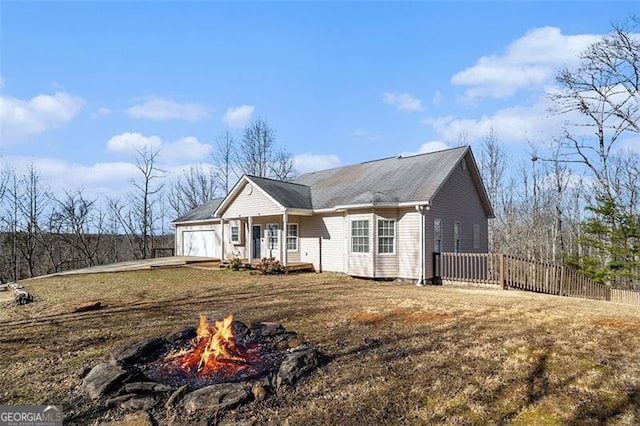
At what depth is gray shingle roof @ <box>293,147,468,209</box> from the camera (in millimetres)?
15070

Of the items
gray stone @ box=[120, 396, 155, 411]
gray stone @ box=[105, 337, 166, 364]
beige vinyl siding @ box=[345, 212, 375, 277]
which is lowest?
gray stone @ box=[120, 396, 155, 411]

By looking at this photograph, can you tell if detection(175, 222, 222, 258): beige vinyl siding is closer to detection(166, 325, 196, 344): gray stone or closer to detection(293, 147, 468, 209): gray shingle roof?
detection(293, 147, 468, 209): gray shingle roof

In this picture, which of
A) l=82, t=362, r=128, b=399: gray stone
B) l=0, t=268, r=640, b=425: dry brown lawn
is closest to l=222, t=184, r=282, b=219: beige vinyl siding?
l=0, t=268, r=640, b=425: dry brown lawn

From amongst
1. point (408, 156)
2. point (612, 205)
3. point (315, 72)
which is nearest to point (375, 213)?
point (408, 156)

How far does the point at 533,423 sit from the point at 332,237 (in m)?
13.8

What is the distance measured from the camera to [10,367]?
205 inches

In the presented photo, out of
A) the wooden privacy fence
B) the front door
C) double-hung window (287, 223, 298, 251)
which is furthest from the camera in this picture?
the front door

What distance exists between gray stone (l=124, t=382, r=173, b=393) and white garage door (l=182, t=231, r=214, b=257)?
2165 cm

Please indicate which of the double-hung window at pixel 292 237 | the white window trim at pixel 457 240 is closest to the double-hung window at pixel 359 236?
the double-hung window at pixel 292 237

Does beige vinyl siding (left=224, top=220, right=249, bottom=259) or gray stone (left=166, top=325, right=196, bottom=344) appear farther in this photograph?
beige vinyl siding (left=224, top=220, right=249, bottom=259)

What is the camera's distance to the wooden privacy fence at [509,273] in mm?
13445

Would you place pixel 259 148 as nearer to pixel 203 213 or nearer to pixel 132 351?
pixel 203 213

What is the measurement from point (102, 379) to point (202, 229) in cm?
2248

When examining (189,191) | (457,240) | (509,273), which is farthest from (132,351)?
(189,191)
